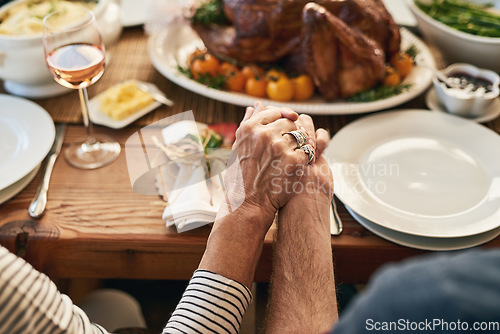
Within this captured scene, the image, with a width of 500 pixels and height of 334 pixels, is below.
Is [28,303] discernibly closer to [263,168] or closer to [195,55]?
[263,168]

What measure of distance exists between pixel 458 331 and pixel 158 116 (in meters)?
1.14

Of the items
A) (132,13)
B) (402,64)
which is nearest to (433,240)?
(402,64)

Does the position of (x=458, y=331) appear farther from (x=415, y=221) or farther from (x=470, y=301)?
(x=415, y=221)

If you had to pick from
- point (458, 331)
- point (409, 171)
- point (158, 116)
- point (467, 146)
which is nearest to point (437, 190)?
point (409, 171)

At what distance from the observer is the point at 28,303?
67cm

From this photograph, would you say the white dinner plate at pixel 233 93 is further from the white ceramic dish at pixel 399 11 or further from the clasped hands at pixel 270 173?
the white ceramic dish at pixel 399 11

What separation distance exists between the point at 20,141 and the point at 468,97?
4.24 ft

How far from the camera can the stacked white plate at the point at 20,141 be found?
1152 millimetres

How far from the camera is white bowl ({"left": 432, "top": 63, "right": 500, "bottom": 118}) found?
53.9 inches

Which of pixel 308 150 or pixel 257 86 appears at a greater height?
pixel 308 150

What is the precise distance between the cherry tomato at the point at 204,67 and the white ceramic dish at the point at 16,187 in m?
0.62

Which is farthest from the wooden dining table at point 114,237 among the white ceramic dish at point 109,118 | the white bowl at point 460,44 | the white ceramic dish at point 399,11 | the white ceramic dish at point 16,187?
the white ceramic dish at point 399,11

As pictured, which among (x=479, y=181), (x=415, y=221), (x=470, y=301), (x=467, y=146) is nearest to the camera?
(x=470, y=301)

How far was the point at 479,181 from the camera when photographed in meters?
1.18
